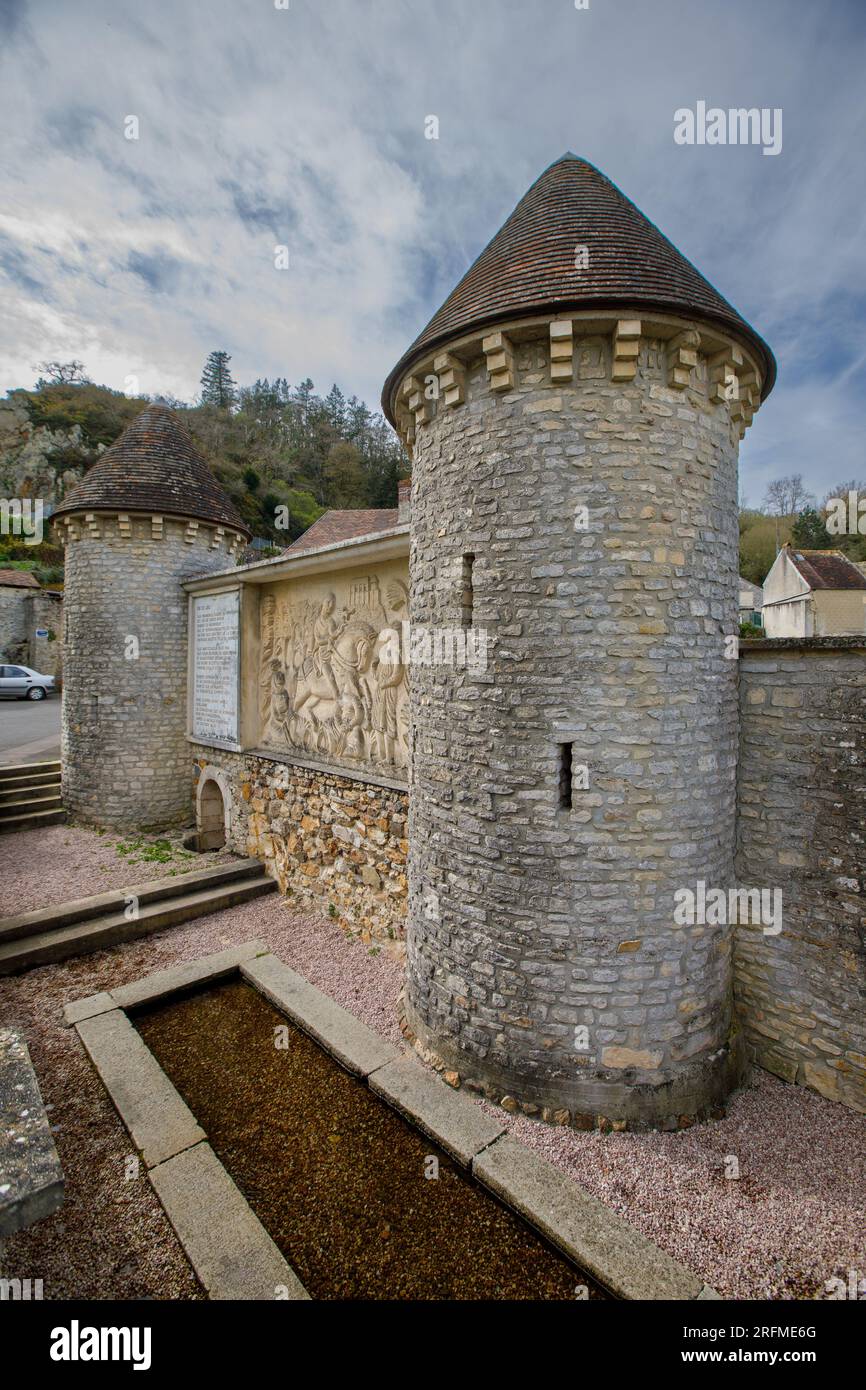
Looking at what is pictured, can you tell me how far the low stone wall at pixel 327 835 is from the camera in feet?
23.4

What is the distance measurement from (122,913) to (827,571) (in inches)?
1005

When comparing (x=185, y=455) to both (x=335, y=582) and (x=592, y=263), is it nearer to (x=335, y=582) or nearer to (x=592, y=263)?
(x=335, y=582)

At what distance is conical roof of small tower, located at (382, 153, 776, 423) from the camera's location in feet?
14.0

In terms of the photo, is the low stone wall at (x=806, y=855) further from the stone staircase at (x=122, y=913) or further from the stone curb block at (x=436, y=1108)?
the stone staircase at (x=122, y=913)

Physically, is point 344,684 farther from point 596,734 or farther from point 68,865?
point 68,865

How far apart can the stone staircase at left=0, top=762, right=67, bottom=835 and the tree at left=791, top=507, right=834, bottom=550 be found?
1485 inches

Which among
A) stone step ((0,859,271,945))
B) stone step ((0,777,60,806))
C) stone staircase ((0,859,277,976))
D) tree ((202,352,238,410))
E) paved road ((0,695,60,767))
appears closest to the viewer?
stone staircase ((0,859,277,976))

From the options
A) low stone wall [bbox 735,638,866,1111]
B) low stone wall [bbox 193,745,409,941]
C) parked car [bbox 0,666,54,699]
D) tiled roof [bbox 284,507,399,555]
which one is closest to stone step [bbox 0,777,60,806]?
low stone wall [bbox 193,745,409,941]

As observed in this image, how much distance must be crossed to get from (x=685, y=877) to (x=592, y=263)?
196 inches

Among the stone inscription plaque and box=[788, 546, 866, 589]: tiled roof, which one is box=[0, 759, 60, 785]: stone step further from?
box=[788, 546, 866, 589]: tiled roof

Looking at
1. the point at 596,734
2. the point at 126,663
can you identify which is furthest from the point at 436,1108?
the point at 126,663

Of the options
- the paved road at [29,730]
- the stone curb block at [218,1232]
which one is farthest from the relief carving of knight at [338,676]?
the paved road at [29,730]

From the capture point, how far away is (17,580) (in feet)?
91.0
